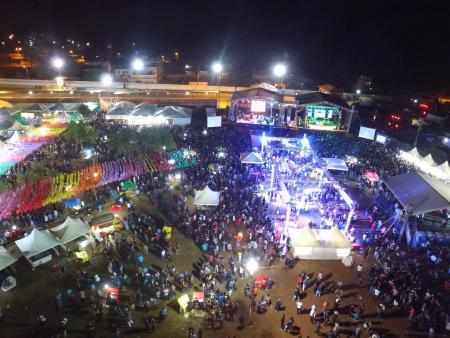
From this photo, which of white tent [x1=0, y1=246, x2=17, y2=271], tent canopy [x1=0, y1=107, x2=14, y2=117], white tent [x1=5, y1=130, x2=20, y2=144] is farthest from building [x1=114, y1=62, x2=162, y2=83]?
white tent [x1=0, y1=246, x2=17, y2=271]

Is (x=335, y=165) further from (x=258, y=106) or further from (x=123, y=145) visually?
(x=123, y=145)

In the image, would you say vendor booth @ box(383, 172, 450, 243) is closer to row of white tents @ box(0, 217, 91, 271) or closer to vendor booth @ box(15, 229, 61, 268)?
row of white tents @ box(0, 217, 91, 271)

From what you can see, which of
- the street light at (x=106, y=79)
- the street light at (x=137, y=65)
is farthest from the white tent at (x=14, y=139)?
the street light at (x=137, y=65)

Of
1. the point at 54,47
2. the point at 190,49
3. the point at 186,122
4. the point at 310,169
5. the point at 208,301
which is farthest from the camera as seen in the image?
the point at 190,49

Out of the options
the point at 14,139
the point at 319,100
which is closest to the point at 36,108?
the point at 14,139

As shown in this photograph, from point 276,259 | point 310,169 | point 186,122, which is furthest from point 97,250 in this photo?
point 186,122

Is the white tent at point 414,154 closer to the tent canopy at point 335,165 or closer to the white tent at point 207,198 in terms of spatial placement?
the tent canopy at point 335,165

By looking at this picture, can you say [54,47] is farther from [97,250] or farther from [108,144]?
[97,250]
